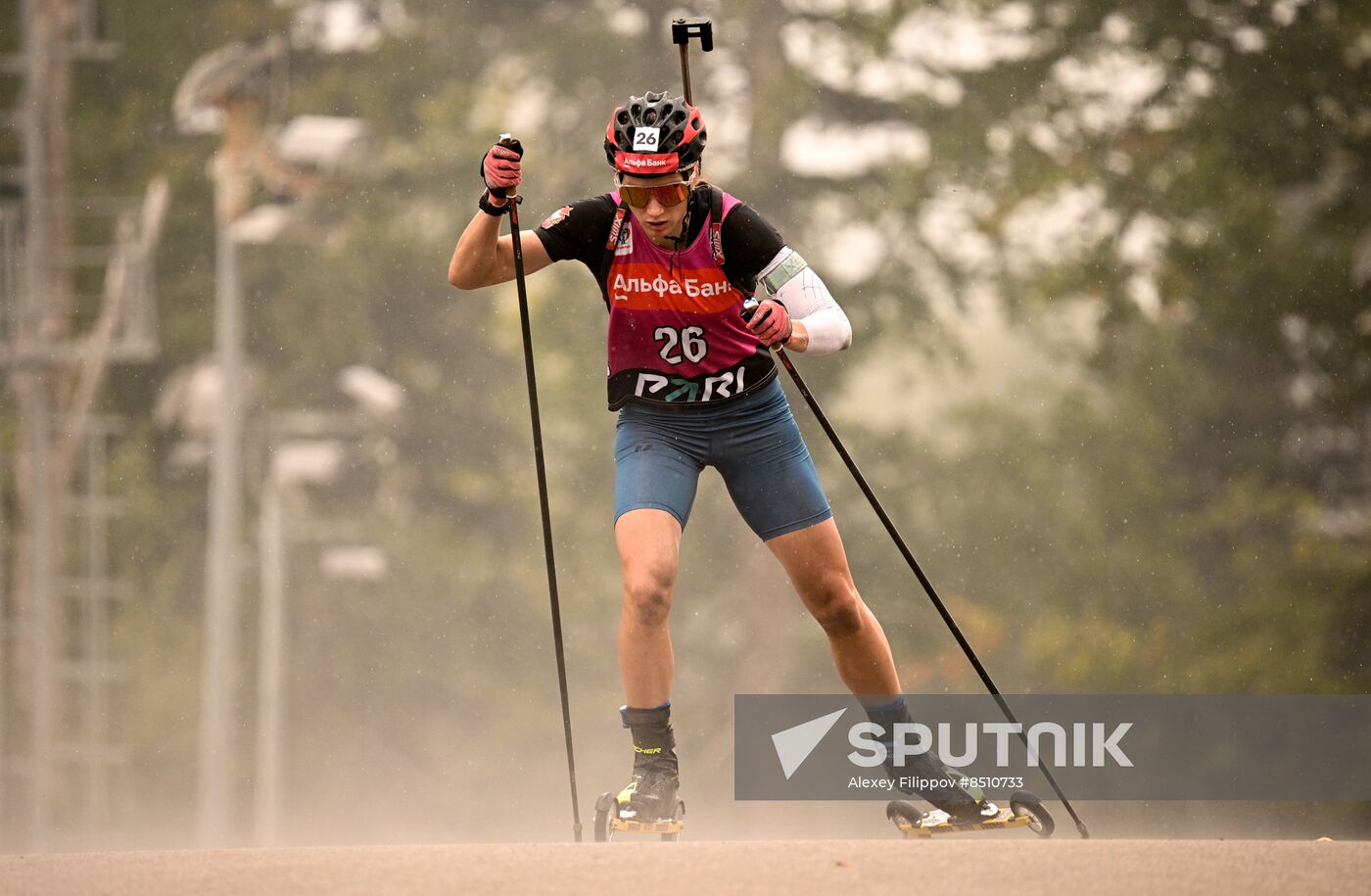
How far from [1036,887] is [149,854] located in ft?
9.11

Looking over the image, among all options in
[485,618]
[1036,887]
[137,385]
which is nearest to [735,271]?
[1036,887]

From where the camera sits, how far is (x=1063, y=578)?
21.3 meters

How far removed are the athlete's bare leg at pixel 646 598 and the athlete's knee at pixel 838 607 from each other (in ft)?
1.77

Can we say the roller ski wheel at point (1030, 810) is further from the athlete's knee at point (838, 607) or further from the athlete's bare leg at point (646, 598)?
the athlete's bare leg at point (646, 598)

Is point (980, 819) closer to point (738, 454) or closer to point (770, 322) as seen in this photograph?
point (738, 454)

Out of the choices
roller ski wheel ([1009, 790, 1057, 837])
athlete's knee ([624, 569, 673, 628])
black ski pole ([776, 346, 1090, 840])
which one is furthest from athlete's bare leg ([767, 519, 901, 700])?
roller ski wheel ([1009, 790, 1057, 837])

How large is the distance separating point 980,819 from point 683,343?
2021 mm

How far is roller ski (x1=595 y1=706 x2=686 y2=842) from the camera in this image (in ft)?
19.1

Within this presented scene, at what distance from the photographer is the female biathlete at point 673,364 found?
5.63m

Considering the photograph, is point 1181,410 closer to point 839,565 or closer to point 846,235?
point 846,235

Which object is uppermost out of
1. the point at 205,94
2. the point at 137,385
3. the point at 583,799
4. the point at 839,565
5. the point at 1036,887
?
the point at 205,94

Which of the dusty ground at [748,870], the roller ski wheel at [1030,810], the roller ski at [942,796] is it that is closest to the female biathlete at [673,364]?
the roller ski at [942,796]

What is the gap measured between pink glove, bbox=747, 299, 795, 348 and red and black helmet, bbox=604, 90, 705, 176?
0.52m
